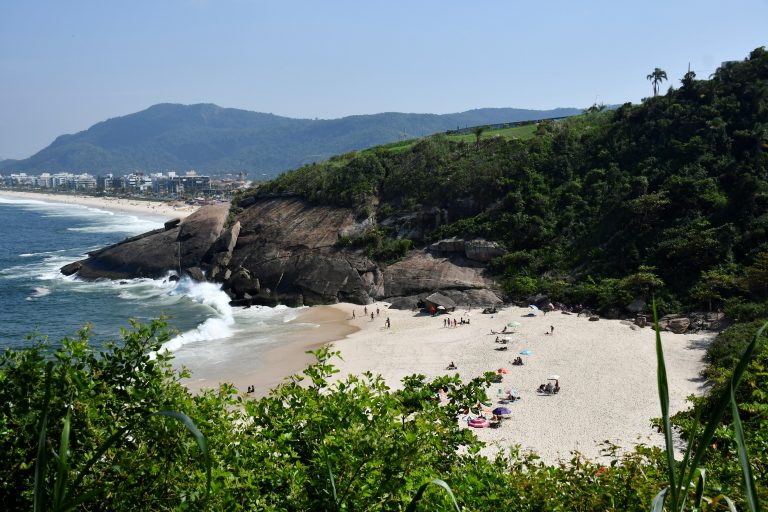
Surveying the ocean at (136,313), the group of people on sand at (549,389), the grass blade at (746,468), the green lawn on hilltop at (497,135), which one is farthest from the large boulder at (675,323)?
the grass blade at (746,468)

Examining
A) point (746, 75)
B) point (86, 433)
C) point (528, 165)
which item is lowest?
point (86, 433)

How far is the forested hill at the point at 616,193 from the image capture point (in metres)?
31.3

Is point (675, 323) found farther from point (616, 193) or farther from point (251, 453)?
point (251, 453)

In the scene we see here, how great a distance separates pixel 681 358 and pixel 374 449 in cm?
2253

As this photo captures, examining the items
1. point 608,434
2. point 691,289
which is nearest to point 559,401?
point 608,434

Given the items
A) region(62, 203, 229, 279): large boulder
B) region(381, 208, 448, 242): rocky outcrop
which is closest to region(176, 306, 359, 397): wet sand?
region(381, 208, 448, 242): rocky outcrop

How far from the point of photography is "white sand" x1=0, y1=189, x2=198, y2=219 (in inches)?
4350

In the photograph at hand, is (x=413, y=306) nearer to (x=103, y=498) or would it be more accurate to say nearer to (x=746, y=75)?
(x=746, y=75)

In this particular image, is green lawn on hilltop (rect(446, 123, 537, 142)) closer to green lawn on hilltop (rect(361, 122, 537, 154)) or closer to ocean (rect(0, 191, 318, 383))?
green lawn on hilltop (rect(361, 122, 537, 154))

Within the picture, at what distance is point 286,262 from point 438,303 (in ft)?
41.2

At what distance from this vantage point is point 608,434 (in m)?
18.1

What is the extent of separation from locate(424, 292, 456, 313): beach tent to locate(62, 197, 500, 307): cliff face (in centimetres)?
85

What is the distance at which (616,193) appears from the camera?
3884 centimetres

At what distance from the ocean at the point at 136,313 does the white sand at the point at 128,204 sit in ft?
163
